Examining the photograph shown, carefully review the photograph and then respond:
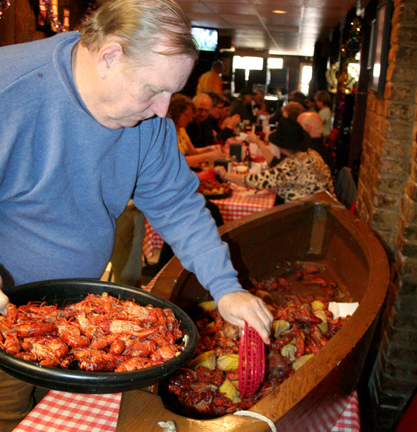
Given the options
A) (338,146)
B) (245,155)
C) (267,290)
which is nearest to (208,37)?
(338,146)

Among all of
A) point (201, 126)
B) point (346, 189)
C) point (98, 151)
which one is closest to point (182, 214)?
point (98, 151)

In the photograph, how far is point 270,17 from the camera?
35.1ft

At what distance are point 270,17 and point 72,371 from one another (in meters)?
11.3

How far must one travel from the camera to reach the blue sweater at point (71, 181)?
1.27 metres

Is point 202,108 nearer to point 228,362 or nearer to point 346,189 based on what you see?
point 346,189

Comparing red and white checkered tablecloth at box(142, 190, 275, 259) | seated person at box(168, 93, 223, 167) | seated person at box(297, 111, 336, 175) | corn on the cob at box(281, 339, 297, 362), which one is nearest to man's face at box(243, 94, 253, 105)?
seated person at box(297, 111, 336, 175)

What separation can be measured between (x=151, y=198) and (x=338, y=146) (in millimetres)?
7166

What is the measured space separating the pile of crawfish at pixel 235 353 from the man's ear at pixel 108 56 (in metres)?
1.16

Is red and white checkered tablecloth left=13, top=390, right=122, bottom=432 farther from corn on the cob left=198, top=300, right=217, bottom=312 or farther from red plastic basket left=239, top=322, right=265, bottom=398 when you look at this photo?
corn on the cob left=198, top=300, right=217, bottom=312

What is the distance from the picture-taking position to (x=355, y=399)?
1.85 metres

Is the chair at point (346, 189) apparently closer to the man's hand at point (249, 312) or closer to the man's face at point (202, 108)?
the man's face at point (202, 108)

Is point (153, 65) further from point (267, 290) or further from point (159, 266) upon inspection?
point (159, 266)

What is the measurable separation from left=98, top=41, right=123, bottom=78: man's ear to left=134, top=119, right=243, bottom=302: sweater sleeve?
37 centimetres

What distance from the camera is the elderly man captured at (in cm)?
121
